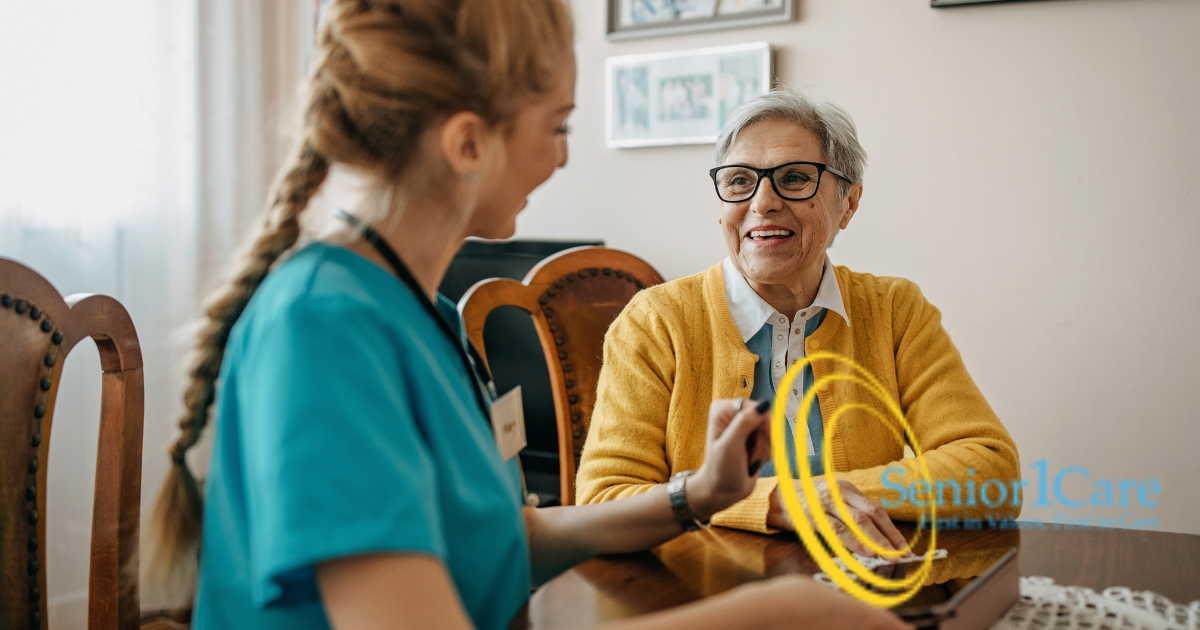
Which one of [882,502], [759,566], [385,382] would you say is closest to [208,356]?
[385,382]

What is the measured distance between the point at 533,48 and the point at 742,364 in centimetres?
89

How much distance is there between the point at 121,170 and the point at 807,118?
81.6 inches

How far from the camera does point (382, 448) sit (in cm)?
63

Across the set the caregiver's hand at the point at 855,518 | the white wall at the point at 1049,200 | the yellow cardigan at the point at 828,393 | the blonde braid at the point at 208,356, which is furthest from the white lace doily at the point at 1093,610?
the white wall at the point at 1049,200

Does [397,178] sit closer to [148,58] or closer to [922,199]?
[922,199]

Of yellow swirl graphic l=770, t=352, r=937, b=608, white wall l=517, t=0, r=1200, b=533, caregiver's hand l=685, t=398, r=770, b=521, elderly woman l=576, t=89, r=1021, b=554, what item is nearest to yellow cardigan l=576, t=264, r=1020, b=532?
elderly woman l=576, t=89, r=1021, b=554

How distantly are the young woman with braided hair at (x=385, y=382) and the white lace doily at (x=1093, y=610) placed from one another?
342 millimetres

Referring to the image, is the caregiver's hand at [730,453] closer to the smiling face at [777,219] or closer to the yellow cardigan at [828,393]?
the yellow cardigan at [828,393]

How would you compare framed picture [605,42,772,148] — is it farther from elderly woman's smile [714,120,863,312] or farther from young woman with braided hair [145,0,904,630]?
young woman with braided hair [145,0,904,630]

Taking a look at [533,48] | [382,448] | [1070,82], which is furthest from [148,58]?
[1070,82]

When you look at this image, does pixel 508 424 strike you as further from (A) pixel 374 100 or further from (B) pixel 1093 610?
(B) pixel 1093 610

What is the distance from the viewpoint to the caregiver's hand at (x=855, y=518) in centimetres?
112

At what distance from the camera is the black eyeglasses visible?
1.65m

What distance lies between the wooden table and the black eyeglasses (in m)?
0.72
